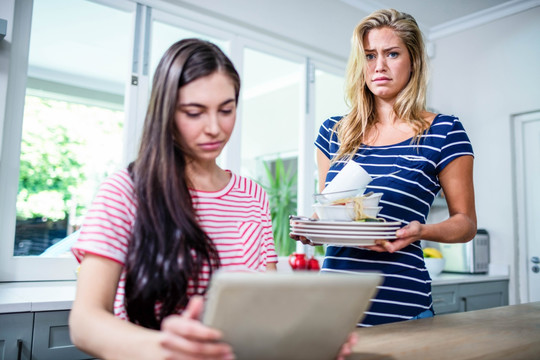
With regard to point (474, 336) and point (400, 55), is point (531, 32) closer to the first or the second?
point (400, 55)

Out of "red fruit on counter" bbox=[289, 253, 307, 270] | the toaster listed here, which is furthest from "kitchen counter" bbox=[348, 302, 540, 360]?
the toaster

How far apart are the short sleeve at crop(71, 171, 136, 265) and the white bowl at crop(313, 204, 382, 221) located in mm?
525

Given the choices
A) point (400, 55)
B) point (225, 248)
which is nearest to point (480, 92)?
point (400, 55)

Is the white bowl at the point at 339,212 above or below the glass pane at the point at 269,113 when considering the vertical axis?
below

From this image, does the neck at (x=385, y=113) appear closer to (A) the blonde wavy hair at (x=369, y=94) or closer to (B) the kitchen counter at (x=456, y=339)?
(A) the blonde wavy hair at (x=369, y=94)

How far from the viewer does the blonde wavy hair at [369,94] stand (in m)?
1.39


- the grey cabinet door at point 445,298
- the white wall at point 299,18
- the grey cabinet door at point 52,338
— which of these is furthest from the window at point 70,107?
the grey cabinet door at point 445,298

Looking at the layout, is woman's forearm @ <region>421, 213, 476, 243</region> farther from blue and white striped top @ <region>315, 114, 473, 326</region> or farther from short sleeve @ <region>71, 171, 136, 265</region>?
short sleeve @ <region>71, 171, 136, 265</region>

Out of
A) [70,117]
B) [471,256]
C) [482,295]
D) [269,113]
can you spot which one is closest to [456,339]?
[482,295]

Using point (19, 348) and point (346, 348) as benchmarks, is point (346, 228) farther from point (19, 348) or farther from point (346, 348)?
point (19, 348)

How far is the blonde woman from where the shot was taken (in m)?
1.24

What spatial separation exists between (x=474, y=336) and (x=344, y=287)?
1.80 ft

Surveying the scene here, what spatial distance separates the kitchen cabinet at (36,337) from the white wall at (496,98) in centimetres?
318

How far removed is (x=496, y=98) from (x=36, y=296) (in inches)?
138
